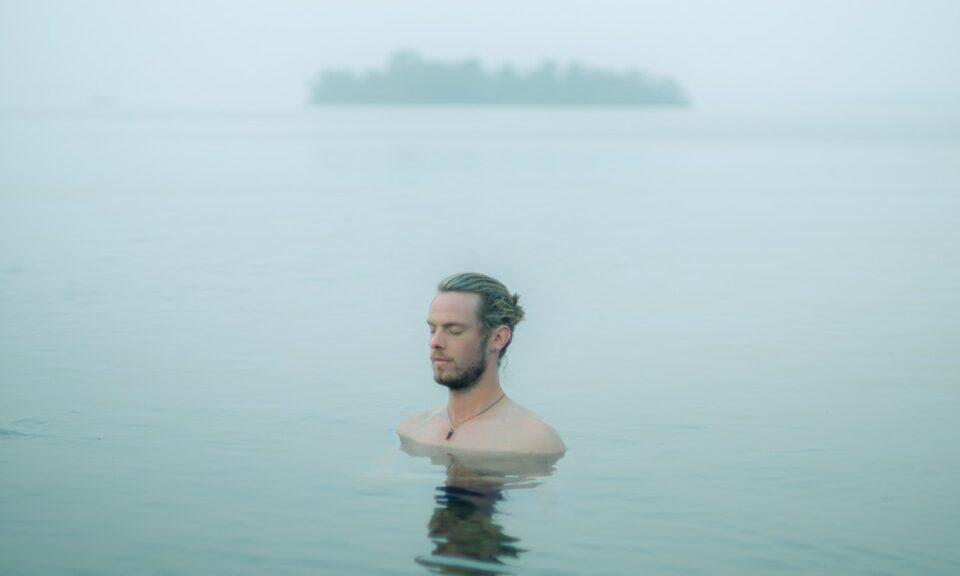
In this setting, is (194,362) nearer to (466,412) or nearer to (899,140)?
(466,412)

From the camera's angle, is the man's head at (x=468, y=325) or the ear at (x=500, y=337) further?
the ear at (x=500, y=337)

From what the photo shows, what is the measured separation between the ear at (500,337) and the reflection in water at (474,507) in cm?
87

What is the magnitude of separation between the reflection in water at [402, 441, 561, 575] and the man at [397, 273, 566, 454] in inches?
4.6

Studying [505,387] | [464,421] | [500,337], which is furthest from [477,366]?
[505,387]

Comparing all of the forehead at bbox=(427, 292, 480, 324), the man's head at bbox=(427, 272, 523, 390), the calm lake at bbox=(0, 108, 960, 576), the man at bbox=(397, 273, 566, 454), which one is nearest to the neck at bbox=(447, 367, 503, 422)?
the man at bbox=(397, 273, 566, 454)

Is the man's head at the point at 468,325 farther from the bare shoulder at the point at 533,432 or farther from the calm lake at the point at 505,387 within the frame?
the calm lake at the point at 505,387

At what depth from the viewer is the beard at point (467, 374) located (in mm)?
10797

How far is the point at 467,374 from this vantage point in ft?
35.6

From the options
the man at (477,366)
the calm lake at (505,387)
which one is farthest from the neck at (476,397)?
the calm lake at (505,387)

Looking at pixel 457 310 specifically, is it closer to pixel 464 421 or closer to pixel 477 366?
pixel 477 366

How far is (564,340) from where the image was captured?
18828 mm

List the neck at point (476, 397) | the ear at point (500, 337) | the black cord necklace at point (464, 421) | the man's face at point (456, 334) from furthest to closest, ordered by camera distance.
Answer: the black cord necklace at point (464, 421) → the neck at point (476, 397) → the ear at point (500, 337) → the man's face at point (456, 334)

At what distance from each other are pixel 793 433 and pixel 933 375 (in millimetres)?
3279

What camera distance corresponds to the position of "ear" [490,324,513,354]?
35.4ft
